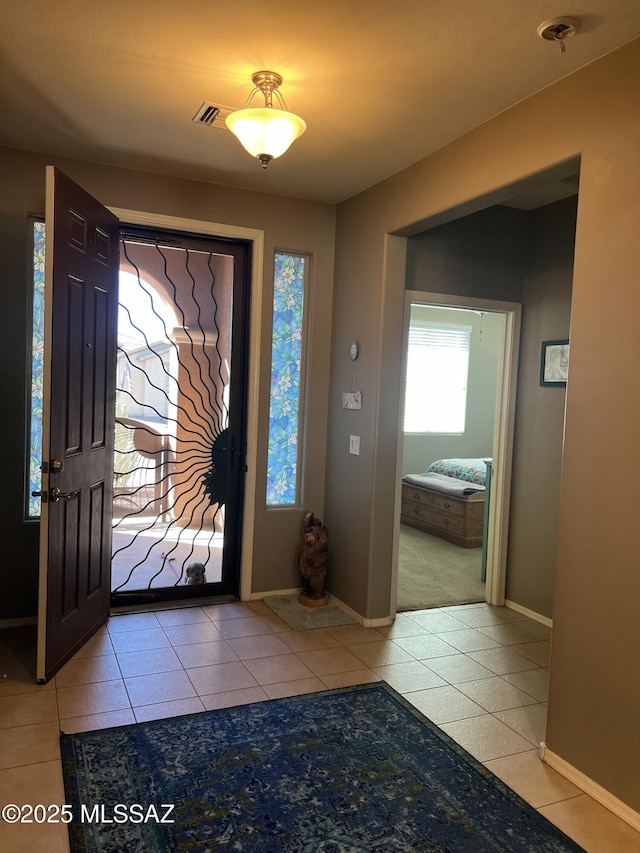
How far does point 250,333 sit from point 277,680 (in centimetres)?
212

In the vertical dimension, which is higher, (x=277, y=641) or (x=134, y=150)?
(x=134, y=150)

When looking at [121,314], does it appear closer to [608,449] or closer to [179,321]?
[179,321]

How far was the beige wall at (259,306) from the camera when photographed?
354cm

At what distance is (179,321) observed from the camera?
4.05m

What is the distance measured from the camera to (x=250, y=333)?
13.7 ft

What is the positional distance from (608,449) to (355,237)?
2.35 meters

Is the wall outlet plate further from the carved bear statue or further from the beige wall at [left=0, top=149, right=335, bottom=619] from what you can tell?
the carved bear statue

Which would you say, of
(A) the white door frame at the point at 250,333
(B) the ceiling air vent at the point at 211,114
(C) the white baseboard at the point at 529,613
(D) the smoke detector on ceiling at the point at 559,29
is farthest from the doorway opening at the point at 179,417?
(D) the smoke detector on ceiling at the point at 559,29

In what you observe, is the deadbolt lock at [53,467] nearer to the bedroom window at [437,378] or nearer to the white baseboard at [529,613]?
the white baseboard at [529,613]

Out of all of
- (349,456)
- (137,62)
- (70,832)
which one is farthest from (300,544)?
(137,62)

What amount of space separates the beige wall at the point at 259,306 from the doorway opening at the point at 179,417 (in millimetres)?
159

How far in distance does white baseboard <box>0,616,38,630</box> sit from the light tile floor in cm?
10

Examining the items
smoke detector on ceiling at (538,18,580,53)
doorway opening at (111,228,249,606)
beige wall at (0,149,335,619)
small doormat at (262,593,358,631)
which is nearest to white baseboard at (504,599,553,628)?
small doormat at (262,593,358,631)

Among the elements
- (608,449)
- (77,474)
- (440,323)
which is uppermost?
(440,323)
